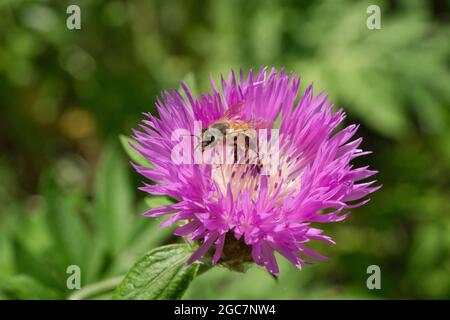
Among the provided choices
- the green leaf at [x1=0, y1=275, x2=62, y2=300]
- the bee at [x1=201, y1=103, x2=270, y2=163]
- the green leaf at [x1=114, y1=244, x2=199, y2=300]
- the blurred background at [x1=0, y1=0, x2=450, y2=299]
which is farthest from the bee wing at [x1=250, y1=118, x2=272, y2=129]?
the blurred background at [x1=0, y1=0, x2=450, y2=299]

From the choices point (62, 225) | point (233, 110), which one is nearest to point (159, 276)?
point (233, 110)

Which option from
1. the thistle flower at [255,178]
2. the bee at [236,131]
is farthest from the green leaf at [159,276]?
the bee at [236,131]

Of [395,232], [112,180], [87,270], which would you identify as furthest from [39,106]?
[395,232]

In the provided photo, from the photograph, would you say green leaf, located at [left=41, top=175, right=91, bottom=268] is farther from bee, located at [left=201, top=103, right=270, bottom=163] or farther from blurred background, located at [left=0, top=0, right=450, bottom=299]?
bee, located at [left=201, top=103, right=270, bottom=163]

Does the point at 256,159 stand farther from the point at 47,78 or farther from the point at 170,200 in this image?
the point at 47,78

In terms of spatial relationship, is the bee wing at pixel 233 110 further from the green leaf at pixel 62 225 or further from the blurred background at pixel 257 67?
the blurred background at pixel 257 67

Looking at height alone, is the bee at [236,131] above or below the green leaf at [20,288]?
above
